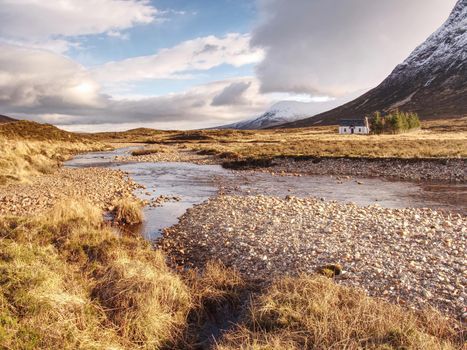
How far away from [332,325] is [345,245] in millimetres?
6476

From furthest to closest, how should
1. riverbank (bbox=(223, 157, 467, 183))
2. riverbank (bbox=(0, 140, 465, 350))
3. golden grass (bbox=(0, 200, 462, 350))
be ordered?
riverbank (bbox=(223, 157, 467, 183)) → riverbank (bbox=(0, 140, 465, 350)) → golden grass (bbox=(0, 200, 462, 350))

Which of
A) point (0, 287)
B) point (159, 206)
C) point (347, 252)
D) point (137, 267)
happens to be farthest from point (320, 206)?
point (0, 287)

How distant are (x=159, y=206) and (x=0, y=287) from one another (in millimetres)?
15738

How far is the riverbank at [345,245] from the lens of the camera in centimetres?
1024

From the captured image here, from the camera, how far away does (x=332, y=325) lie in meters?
7.50

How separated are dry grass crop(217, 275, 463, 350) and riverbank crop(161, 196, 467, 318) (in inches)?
52.7

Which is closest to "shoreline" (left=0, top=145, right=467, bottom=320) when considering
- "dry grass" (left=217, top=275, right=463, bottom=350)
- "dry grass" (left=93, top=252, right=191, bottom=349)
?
"dry grass" (left=217, top=275, right=463, bottom=350)

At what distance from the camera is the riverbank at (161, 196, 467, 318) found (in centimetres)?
1024

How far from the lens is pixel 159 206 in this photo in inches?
919

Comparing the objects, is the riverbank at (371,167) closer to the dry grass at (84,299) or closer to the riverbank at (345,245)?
the riverbank at (345,245)

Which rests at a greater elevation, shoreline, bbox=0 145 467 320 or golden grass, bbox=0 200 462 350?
golden grass, bbox=0 200 462 350

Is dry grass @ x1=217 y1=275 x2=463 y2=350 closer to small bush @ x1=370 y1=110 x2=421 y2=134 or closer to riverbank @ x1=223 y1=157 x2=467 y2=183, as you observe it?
riverbank @ x1=223 y1=157 x2=467 y2=183

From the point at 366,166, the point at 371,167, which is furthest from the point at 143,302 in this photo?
the point at 366,166

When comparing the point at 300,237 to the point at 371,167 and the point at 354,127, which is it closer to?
the point at 371,167
